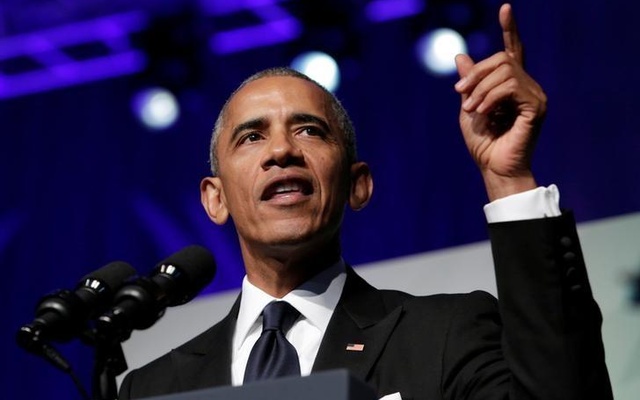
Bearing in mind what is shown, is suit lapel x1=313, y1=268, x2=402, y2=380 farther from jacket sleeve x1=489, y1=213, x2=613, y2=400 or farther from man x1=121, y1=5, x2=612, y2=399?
jacket sleeve x1=489, y1=213, x2=613, y2=400

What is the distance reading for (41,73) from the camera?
4520mm

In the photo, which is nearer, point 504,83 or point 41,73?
point 504,83

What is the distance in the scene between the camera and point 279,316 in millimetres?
2482

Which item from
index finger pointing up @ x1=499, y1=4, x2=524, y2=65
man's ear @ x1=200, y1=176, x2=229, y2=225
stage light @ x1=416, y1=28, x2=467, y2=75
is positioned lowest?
man's ear @ x1=200, y1=176, x2=229, y2=225

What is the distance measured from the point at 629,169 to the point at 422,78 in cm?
75

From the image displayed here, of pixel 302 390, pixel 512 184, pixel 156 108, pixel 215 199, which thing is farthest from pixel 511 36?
pixel 156 108

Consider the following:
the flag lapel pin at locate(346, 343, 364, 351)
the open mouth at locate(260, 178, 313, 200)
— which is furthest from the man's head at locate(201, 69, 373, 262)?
the flag lapel pin at locate(346, 343, 364, 351)

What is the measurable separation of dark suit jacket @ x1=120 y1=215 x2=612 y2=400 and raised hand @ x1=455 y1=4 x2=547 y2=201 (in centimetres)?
11

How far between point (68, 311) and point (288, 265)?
2.28ft

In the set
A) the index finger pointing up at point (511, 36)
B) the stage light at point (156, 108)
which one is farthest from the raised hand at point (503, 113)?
the stage light at point (156, 108)

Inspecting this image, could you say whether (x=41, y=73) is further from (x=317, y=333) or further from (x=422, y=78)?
(x=317, y=333)

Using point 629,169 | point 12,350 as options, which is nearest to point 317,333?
point 629,169

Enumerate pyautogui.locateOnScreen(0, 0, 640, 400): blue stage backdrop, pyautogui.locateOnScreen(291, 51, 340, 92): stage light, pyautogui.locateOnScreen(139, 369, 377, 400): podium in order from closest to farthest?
pyautogui.locateOnScreen(139, 369, 377, 400): podium → pyautogui.locateOnScreen(0, 0, 640, 400): blue stage backdrop → pyautogui.locateOnScreen(291, 51, 340, 92): stage light

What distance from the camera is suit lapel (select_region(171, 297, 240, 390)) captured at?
2482mm
